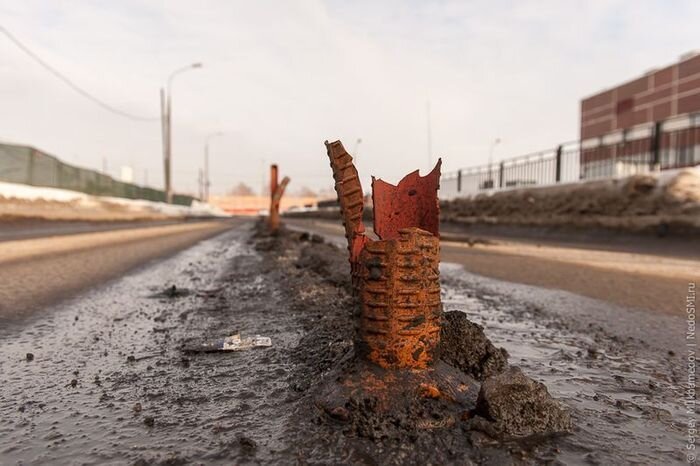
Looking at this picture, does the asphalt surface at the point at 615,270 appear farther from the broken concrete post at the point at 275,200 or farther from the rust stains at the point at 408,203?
the broken concrete post at the point at 275,200

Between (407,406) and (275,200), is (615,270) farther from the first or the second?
(275,200)

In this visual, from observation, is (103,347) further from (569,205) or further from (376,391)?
(569,205)

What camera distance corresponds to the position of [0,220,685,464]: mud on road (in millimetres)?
1580

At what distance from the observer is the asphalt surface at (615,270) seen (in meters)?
5.16

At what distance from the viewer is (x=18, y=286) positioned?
473 cm

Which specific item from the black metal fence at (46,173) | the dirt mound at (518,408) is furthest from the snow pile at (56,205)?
the dirt mound at (518,408)

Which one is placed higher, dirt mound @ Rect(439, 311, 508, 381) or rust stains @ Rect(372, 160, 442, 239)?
rust stains @ Rect(372, 160, 442, 239)

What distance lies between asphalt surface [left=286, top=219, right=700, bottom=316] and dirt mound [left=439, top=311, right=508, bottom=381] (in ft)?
10.2

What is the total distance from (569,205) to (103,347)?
1409 cm

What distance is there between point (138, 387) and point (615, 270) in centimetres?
Result: 722

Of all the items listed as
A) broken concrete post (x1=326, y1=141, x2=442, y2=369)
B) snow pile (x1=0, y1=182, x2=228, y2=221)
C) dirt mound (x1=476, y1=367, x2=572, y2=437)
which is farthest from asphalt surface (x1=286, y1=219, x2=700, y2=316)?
snow pile (x1=0, y1=182, x2=228, y2=221)

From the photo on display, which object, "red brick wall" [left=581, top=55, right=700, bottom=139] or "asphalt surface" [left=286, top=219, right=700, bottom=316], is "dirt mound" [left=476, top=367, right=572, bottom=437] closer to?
"asphalt surface" [left=286, top=219, right=700, bottom=316]

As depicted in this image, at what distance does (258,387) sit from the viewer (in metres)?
2.13

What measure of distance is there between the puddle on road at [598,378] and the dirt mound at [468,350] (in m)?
0.32
